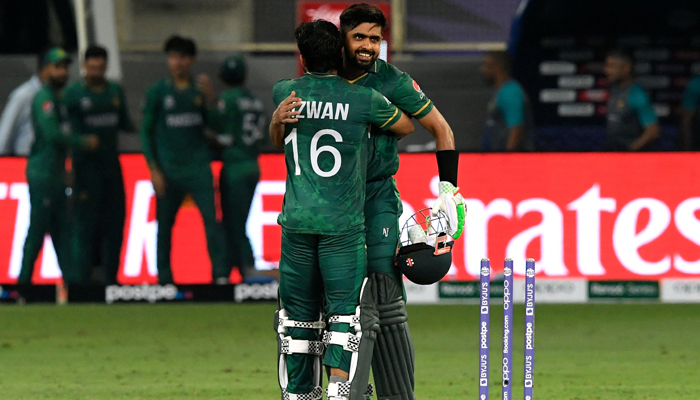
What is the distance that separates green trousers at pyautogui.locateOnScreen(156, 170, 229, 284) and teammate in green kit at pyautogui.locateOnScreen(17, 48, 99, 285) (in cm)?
86

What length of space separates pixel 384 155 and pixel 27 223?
650cm

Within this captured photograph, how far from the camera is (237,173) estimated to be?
11.6m

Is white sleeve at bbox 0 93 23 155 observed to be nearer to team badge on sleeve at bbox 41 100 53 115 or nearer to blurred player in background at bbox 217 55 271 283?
team badge on sleeve at bbox 41 100 53 115

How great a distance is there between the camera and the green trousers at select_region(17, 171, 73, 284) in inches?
452

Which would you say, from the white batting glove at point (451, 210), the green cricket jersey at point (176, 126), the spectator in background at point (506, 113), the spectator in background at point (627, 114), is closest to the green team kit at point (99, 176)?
the green cricket jersey at point (176, 126)

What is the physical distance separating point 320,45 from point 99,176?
21.6 feet

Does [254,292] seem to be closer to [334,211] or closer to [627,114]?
[627,114]

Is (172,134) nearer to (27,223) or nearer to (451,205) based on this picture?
(27,223)

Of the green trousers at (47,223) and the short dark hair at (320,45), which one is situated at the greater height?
the short dark hair at (320,45)

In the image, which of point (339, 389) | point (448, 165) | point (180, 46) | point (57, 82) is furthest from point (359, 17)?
point (57, 82)

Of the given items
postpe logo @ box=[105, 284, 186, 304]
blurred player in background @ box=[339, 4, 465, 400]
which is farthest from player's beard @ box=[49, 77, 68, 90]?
blurred player in background @ box=[339, 4, 465, 400]

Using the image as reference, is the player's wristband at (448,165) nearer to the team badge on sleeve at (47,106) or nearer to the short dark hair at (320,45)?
the short dark hair at (320,45)

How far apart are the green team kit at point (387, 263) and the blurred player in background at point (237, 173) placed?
19.0ft

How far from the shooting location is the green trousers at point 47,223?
37.7 ft
